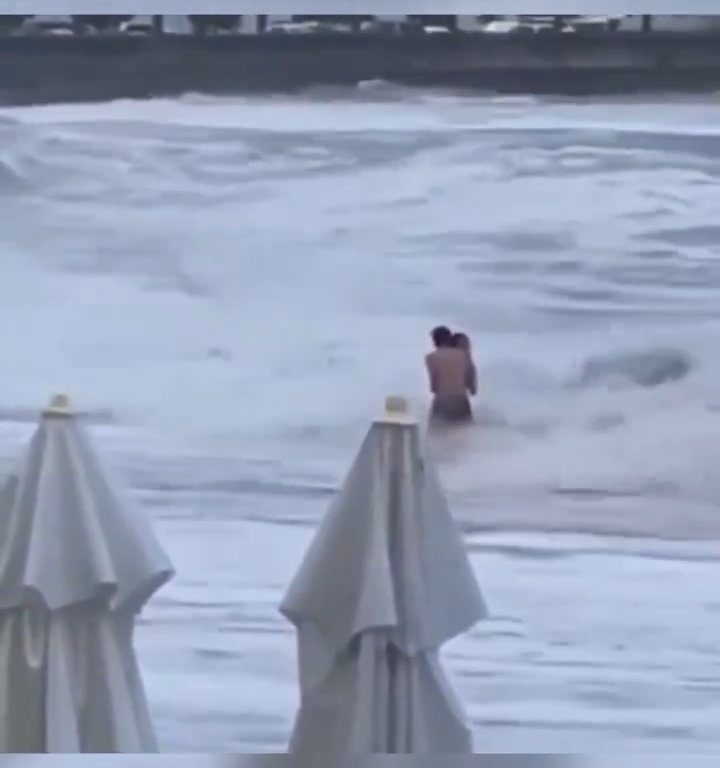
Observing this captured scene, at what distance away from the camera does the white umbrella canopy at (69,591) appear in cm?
191

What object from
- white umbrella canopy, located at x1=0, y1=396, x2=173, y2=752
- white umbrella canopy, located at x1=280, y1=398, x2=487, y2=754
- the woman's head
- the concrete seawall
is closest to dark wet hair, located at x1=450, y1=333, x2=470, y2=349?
the woman's head

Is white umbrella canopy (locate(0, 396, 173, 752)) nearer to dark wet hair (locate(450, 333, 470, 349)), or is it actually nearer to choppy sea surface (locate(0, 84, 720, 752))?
choppy sea surface (locate(0, 84, 720, 752))

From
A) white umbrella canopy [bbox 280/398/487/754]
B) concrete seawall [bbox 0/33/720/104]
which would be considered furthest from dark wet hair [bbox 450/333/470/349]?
concrete seawall [bbox 0/33/720/104]

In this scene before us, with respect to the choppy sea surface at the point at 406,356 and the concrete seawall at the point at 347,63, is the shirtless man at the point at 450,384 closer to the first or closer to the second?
the choppy sea surface at the point at 406,356

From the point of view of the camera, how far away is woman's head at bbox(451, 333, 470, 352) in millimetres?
1959

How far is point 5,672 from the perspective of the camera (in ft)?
6.33

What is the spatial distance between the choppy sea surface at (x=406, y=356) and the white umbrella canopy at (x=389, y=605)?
0.05 meters

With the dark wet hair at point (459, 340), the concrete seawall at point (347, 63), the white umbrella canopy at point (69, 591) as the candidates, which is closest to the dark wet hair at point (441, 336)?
the dark wet hair at point (459, 340)

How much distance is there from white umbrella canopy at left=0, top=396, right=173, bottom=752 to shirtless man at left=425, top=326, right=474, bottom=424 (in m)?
0.45

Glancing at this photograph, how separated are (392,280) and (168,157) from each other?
1.22 ft

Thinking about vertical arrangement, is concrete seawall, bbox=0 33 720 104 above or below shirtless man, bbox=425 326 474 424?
above

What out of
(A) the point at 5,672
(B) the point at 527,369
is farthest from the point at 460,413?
(A) the point at 5,672

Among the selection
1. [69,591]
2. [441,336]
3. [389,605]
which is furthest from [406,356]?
[69,591]

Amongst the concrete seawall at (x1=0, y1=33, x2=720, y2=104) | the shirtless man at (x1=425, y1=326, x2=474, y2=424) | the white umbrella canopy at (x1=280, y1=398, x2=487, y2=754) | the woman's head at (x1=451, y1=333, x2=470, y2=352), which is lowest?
the white umbrella canopy at (x1=280, y1=398, x2=487, y2=754)
